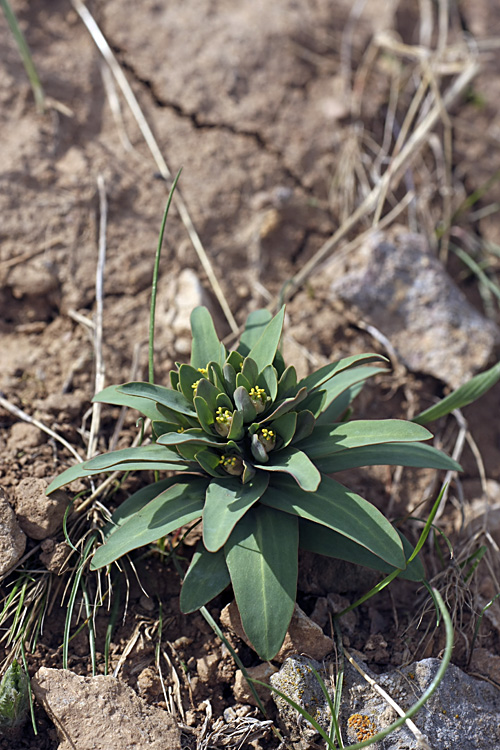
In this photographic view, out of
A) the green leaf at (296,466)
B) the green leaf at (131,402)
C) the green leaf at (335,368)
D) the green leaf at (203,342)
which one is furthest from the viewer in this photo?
the green leaf at (203,342)

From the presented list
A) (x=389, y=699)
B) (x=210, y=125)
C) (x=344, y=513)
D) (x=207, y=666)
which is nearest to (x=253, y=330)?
(x=344, y=513)

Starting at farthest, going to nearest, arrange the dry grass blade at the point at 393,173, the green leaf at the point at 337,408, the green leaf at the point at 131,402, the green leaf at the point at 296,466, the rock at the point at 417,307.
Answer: the dry grass blade at the point at 393,173, the rock at the point at 417,307, the green leaf at the point at 337,408, the green leaf at the point at 131,402, the green leaf at the point at 296,466

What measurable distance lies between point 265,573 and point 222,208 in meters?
2.09

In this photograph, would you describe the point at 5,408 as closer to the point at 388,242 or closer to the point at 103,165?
the point at 103,165

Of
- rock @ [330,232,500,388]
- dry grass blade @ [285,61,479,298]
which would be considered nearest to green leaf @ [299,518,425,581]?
rock @ [330,232,500,388]

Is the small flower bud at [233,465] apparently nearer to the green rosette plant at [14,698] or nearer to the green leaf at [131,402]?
the green leaf at [131,402]

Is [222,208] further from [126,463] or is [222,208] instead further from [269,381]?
[126,463]

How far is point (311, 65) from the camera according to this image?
3734 mm

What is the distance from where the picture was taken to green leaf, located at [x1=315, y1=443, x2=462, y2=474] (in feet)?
7.01

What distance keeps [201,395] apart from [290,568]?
638mm

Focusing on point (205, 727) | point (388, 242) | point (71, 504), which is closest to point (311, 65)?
point (388, 242)

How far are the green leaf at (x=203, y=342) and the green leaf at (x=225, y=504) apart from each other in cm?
48

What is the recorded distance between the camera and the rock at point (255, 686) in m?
1.94

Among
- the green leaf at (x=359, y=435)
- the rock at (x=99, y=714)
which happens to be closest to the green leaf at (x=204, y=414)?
the green leaf at (x=359, y=435)
